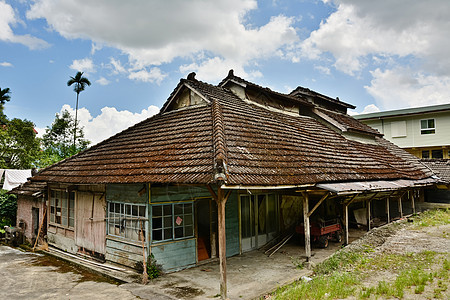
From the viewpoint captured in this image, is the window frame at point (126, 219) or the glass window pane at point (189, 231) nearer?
the window frame at point (126, 219)

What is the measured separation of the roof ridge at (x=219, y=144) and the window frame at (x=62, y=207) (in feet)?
20.6

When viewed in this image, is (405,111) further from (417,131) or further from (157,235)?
(157,235)

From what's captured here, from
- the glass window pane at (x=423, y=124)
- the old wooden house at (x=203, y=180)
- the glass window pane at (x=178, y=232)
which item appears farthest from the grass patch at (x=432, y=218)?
the glass window pane at (x=178, y=232)

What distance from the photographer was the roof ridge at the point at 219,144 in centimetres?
603

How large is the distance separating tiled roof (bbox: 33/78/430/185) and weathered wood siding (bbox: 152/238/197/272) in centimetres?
216

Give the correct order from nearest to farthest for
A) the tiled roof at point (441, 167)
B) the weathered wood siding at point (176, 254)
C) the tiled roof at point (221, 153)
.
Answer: the tiled roof at point (221, 153), the weathered wood siding at point (176, 254), the tiled roof at point (441, 167)

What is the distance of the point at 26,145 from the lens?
75.8 feet

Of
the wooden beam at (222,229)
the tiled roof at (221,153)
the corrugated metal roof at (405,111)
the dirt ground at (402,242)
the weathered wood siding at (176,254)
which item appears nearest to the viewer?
the wooden beam at (222,229)

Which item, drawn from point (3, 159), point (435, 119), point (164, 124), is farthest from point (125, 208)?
point (435, 119)

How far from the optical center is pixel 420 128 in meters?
24.9

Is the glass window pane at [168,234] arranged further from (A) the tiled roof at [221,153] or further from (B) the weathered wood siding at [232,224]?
(B) the weathered wood siding at [232,224]

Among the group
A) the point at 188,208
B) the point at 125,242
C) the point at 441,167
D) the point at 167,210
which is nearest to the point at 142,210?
the point at 167,210

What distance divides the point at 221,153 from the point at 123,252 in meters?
4.72

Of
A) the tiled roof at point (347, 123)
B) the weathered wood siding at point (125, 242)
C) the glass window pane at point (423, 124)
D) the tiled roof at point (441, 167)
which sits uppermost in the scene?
the glass window pane at point (423, 124)
